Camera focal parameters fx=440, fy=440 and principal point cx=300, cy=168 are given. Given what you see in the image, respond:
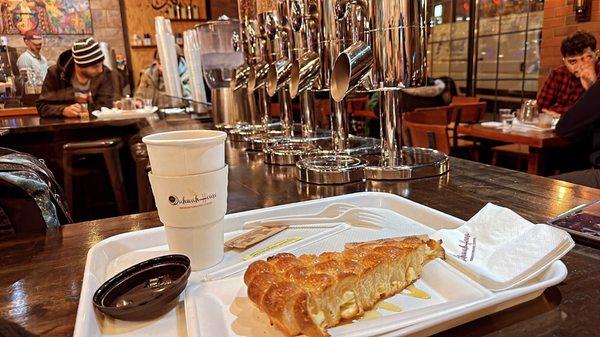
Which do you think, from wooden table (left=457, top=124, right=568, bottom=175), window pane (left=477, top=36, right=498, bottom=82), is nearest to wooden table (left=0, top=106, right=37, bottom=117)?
wooden table (left=457, top=124, right=568, bottom=175)

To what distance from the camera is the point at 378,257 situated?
0.59m

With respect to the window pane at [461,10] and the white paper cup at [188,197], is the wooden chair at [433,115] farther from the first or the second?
the white paper cup at [188,197]

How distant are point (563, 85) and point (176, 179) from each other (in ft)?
13.2

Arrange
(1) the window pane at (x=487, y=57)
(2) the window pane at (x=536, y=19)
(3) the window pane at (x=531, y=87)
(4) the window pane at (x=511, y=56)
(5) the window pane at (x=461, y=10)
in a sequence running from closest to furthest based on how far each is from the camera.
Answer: (2) the window pane at (x=536, y=19) → (3) the window pane at (x=531, y=87) → (4) the window pane at (x=511, y=56) → (1) the window pane at (x=487, y=57) → (5) the window pane at (x=461, y=10)

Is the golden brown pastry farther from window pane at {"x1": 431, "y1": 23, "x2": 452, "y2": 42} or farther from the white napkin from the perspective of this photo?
window pane at {"x1": 431, "y1": 23, "x2": 452, "y2": 42}

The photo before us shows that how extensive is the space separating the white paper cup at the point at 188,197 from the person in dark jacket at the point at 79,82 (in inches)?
129

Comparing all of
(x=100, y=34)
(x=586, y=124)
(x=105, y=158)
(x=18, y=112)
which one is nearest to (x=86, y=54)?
(x=105, y=158)

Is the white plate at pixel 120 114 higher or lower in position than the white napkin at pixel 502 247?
higher

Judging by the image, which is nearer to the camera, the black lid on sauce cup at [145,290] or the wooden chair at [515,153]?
the black lid on sauce cup at [145,290]

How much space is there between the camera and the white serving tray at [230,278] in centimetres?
50

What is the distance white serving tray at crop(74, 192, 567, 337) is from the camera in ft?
1.65

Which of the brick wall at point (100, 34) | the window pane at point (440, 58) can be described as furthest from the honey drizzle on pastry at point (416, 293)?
the brick wall at point (100, 34)

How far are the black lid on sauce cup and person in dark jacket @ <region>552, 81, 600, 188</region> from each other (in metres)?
2.11

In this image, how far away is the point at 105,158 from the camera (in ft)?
9.34
